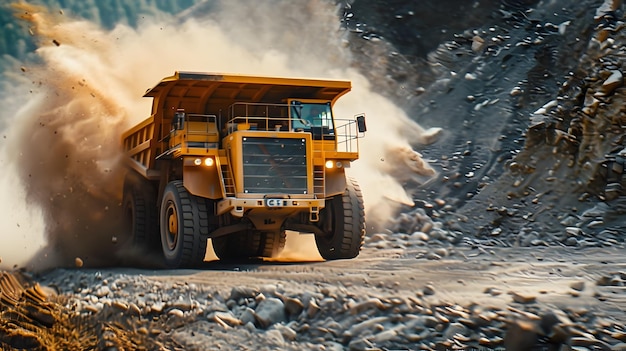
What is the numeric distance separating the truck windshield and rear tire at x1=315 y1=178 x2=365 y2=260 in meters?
0.99

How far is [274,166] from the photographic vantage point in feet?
43.1

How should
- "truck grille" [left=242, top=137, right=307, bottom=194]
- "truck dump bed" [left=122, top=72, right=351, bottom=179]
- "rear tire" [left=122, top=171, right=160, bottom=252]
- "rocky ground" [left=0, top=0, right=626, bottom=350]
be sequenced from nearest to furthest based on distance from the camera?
"rocky ground" [left=0, top=0, right=626, bottom=350]
"truck grille" [left=242, top=137, right=307, bottom=194]
"truck dump bed" [left=122, top=72, right=351, bottom=179]
"rear tire" [left=122, top=171, right=160, bottom=252]

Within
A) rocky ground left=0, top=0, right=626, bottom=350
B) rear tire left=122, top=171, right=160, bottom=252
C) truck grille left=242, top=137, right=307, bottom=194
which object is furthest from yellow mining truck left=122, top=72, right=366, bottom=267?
rocky ground left=0, top=0, right=626, bottom=350

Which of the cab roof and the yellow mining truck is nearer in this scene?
the yellow mining truck

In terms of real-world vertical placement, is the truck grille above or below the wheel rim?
above

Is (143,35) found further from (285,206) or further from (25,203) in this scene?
(285,206)

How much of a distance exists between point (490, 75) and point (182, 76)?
9986 mm

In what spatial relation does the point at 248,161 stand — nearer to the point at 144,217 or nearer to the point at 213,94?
the point at 213,94

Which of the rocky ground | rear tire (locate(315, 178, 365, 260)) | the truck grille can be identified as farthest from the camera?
rear tire (locate(315, 178, 365, 260))

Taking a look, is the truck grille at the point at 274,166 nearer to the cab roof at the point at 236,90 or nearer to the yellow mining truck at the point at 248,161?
the yellow mining truck at the point at 248,161

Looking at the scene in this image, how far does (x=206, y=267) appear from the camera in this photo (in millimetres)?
13516

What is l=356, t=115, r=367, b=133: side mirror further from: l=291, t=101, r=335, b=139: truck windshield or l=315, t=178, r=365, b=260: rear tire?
l=315, t=178, r=365, b=260: rear tire

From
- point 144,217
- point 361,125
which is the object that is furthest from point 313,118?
point 144,217

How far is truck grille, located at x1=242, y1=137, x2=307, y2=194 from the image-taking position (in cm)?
1302
